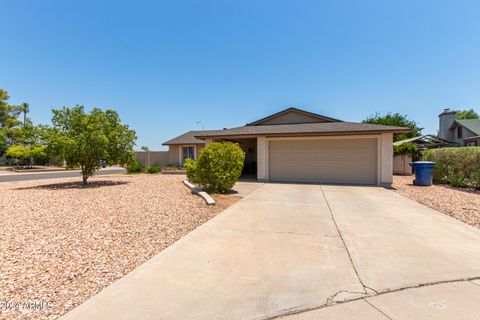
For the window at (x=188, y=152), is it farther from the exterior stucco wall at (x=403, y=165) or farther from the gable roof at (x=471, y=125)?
the gable roof at (x=471, y=125)

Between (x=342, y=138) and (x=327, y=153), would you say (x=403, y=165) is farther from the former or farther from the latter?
(x=327, y=153)

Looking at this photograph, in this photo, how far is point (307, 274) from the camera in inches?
122

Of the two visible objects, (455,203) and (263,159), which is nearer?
(455,203)

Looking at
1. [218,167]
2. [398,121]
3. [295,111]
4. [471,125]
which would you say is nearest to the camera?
[218,167]

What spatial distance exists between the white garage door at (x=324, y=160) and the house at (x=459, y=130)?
18591 mm

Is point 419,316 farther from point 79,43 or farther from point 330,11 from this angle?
point 79,43

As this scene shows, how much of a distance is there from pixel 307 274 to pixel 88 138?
1195 centimetres

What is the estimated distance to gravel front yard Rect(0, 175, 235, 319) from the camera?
8.77 feet

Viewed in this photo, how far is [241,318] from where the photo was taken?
7.35ft

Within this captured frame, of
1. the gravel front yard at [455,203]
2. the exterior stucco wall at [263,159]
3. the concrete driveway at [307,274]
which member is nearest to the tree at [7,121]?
the exterior stucco wall at [263,159]

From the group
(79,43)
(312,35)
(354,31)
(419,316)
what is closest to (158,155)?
(79,43)

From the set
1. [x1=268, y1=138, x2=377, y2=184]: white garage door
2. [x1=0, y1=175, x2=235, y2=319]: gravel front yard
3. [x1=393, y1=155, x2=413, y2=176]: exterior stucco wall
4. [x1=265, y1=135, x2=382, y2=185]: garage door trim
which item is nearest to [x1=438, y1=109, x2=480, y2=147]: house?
[x1=393, y1=155, x2=413, y2=176]: exterior stucco wall

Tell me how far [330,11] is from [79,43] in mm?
12882

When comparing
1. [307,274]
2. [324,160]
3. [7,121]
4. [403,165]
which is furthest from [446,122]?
[7,121]
